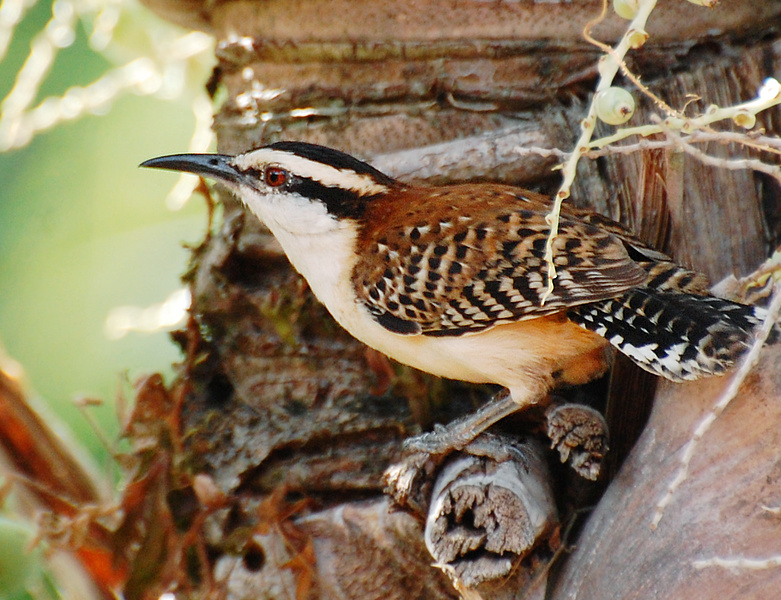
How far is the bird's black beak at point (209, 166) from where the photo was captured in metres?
2.68

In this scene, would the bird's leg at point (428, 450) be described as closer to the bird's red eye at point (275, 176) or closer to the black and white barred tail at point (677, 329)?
the black and white barred tail at point (677, 329)

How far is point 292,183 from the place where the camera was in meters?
2.70

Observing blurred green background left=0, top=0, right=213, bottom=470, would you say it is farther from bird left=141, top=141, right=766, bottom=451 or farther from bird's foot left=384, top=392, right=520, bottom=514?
bird's foot left=384, top=392, right=520, bottom=514

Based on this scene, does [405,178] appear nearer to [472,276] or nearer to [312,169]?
[312,169]

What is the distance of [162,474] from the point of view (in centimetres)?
294

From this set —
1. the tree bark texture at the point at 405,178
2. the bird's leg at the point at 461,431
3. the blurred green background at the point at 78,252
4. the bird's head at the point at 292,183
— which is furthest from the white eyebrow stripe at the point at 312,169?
the blurred green background at the point at 78,252

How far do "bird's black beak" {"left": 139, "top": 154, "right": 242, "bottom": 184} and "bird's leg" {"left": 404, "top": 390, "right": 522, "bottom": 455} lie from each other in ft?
3.14

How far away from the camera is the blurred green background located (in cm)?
433

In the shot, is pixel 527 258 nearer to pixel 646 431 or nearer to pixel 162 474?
pixel 646 431

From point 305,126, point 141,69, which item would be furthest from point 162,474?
point 141,69

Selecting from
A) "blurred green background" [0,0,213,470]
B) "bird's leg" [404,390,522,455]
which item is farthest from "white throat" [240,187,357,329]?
"blurred green background" [0,0,213,470]

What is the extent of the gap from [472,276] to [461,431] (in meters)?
0.42

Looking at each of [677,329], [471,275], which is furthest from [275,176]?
[677,329]

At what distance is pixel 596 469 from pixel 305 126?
4.45 ft
